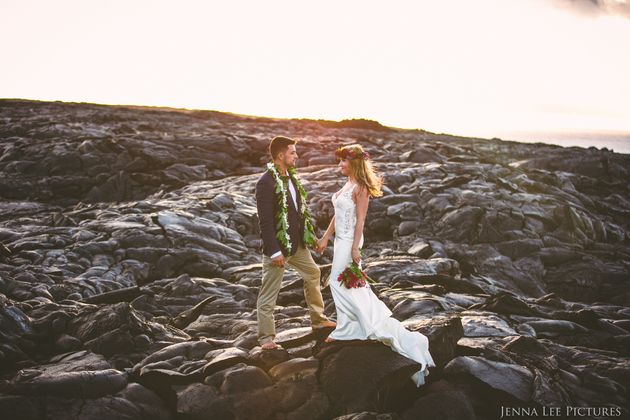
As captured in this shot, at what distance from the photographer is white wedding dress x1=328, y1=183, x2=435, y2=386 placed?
7039 millimetres

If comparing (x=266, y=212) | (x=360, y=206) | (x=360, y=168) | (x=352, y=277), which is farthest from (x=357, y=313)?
(x=360, y=168)

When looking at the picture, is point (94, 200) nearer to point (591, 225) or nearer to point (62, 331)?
point (62, 331)

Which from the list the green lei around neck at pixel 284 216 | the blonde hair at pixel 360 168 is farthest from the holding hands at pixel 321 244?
the blonde hair at pixel 360 168

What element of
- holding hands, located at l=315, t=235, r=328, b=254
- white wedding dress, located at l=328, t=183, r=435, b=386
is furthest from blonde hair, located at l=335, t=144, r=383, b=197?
holding hands, located at l=315, t=235, r=328, b=254

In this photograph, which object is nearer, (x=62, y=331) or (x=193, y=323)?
(x=62, y=331)

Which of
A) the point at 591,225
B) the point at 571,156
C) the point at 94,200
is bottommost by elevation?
the point at 94,200

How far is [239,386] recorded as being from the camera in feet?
22.3

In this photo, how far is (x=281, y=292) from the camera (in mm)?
12914

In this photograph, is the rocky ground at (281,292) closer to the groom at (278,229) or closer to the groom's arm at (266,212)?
the groom at (278,229)

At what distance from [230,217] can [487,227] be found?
43.2 feet

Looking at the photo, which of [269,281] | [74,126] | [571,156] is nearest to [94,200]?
[74,126]

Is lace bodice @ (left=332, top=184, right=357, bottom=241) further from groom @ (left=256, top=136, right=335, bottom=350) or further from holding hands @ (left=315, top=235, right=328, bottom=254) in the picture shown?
groom @ (left=256, top=136, right=335, bottom=350)

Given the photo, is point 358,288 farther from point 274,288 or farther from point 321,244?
point 274,288

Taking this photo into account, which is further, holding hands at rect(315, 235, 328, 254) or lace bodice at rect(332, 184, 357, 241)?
holding hands at rect(315, 235, 328, 254)
